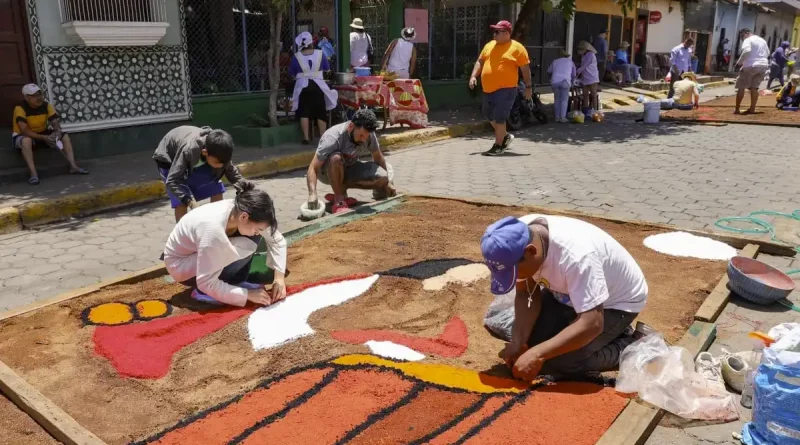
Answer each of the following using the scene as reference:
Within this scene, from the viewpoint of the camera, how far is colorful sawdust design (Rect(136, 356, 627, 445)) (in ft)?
8.80

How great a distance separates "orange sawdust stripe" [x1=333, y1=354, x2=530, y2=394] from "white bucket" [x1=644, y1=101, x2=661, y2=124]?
456 inches

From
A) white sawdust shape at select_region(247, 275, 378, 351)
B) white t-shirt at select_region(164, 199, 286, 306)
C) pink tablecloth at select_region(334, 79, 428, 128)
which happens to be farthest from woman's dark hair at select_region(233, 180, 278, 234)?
pink tablecloth at select_region(334, 79, 428, 128)

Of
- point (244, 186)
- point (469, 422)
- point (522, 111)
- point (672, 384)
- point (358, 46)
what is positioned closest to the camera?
point (469, 422)

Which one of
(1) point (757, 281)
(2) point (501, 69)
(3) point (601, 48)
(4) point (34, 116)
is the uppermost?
(3) point (601, 48)

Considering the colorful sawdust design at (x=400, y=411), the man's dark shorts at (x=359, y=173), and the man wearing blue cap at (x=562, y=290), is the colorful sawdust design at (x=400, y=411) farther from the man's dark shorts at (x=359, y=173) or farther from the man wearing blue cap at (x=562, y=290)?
the man's dark shorts at (x=359, y=173)

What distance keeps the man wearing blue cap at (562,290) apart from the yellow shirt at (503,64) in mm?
6540

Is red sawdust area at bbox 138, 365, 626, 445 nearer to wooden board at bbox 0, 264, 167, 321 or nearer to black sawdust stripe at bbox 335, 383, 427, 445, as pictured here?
black sawdust stripe at bbox 335, 383, 427, 445

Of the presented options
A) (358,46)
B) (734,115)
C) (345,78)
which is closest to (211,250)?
(345,78)

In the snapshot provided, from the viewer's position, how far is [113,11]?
328 inches

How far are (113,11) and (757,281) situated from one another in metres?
7.96

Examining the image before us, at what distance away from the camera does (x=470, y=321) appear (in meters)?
3.87

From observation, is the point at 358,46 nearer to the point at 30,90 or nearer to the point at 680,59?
the point at 30,90

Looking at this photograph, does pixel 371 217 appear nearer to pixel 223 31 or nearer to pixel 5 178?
pixel 5 178

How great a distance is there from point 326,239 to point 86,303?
1931 millimetres
